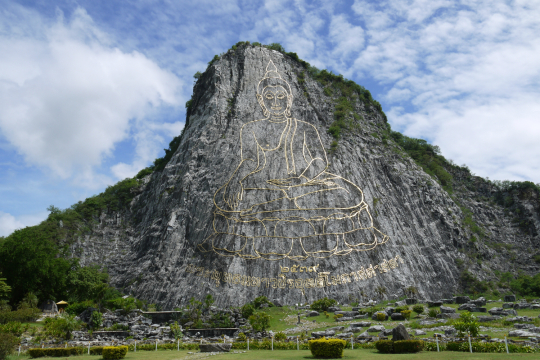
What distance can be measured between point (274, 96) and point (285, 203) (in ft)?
37.0

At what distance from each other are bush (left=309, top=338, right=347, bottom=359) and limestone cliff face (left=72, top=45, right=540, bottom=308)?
1240cm

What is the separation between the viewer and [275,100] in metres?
34.8

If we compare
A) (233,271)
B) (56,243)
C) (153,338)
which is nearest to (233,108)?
(233,271)

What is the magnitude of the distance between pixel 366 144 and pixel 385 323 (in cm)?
2107

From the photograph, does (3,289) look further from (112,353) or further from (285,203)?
(285,203)

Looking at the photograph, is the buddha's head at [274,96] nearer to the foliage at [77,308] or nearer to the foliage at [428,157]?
the foliage at [428,157]

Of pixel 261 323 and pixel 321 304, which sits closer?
pixel 261 323

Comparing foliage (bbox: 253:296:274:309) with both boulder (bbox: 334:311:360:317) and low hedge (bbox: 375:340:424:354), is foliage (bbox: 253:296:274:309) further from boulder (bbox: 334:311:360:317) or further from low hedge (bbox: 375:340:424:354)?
low hedge (bbox: 375:340:424:354)

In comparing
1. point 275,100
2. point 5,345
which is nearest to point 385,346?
point 5,345

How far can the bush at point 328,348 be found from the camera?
1162 centimetres

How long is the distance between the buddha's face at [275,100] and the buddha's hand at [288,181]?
297 inches

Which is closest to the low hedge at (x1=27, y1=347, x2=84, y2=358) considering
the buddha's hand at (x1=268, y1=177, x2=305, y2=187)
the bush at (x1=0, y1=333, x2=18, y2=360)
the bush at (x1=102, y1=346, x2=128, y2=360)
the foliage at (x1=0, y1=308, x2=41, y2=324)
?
the bush at (x1=0, y1=333, x2=18, y2=360)

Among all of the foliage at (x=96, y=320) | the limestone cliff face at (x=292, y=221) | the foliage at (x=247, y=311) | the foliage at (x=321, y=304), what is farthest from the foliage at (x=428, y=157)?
the foliage at (x=96, y=320)

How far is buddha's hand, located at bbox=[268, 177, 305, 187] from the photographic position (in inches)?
1180
